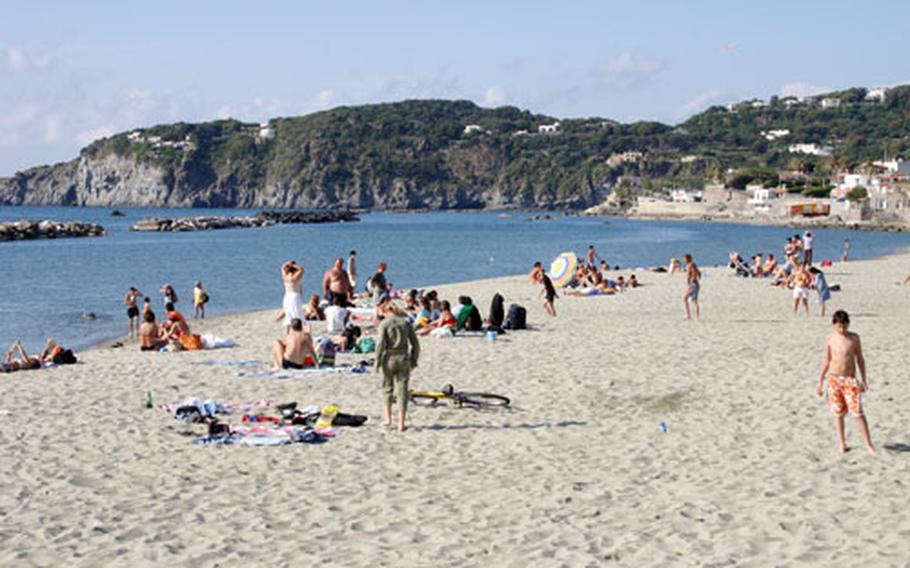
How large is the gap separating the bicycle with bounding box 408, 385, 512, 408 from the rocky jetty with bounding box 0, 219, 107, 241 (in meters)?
77.8

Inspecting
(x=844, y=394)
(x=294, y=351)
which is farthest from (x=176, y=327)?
(x=844, y=394)

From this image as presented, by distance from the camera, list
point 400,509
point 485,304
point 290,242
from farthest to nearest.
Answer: point 290,242, point 485,304, point 400,509

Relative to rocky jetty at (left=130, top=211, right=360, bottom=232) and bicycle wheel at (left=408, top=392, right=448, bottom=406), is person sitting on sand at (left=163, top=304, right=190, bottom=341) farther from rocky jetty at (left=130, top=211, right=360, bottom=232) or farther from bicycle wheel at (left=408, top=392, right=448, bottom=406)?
rocky jetty at (left=130, top=211, right=360, bottom=232)

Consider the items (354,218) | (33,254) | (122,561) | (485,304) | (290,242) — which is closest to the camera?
(122,561)

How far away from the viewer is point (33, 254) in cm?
6209

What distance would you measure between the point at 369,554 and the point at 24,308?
26432mm

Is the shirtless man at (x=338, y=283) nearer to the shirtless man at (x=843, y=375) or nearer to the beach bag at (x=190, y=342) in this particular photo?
the beach bag at (x=190, y=342)

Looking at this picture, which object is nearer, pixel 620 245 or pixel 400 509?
pixel 400 509

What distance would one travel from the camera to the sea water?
29.0 m

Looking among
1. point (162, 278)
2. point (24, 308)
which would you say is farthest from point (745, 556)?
point (162, 278)

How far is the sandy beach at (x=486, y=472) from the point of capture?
655cm

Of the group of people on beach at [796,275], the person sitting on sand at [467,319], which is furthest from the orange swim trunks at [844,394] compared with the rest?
the group of people on beach at [796,275]

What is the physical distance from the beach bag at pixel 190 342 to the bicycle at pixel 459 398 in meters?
5.91

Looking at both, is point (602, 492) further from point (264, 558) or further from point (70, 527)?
point (70, 527)
